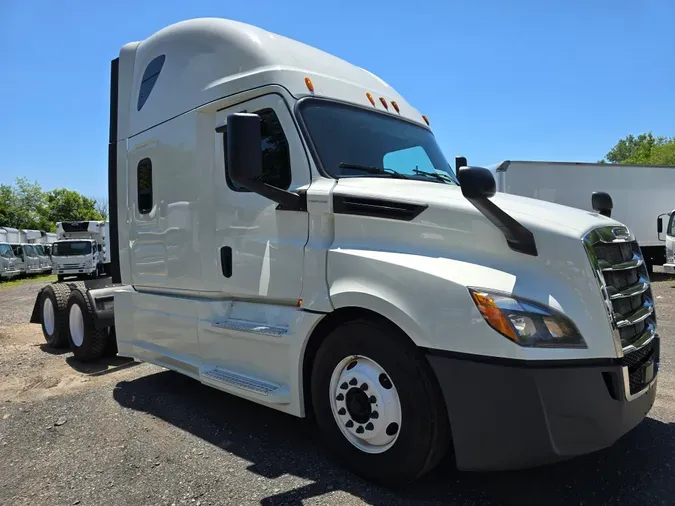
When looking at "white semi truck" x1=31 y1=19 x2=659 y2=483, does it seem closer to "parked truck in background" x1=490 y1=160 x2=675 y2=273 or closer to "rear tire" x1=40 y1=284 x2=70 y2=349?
"rear tire" x1=40 y1=284 x2=70 y2=349

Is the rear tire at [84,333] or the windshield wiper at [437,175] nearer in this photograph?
the windshield wiper at [437,175]

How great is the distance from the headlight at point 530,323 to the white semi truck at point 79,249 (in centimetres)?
2447

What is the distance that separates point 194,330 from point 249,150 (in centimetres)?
190

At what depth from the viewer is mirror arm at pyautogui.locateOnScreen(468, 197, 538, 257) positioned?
265 cm

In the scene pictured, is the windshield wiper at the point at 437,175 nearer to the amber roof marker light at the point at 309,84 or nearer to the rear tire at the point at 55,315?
the amber roof marker light at the point at 309,84

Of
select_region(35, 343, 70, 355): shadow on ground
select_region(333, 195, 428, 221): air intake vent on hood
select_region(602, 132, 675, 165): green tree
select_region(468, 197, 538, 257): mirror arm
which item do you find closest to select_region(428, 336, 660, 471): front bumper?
select_region(468, 197, 538, 257): mirror arm

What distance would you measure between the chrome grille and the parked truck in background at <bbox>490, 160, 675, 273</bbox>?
11.1 m

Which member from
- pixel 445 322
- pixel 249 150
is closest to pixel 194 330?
pixel 249 150

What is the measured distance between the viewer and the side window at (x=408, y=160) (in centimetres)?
380

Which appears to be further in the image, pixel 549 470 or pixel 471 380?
pixel 549 470

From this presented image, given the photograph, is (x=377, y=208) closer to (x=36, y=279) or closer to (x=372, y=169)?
(x=372, y=169)

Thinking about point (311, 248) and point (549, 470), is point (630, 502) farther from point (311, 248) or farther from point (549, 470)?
point (311, 248)

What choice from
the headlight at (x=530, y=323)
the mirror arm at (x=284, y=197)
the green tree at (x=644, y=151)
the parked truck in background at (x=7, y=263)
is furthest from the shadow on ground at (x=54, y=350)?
the green tree at (x=644, y=151)

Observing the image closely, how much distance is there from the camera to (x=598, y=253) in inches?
107
